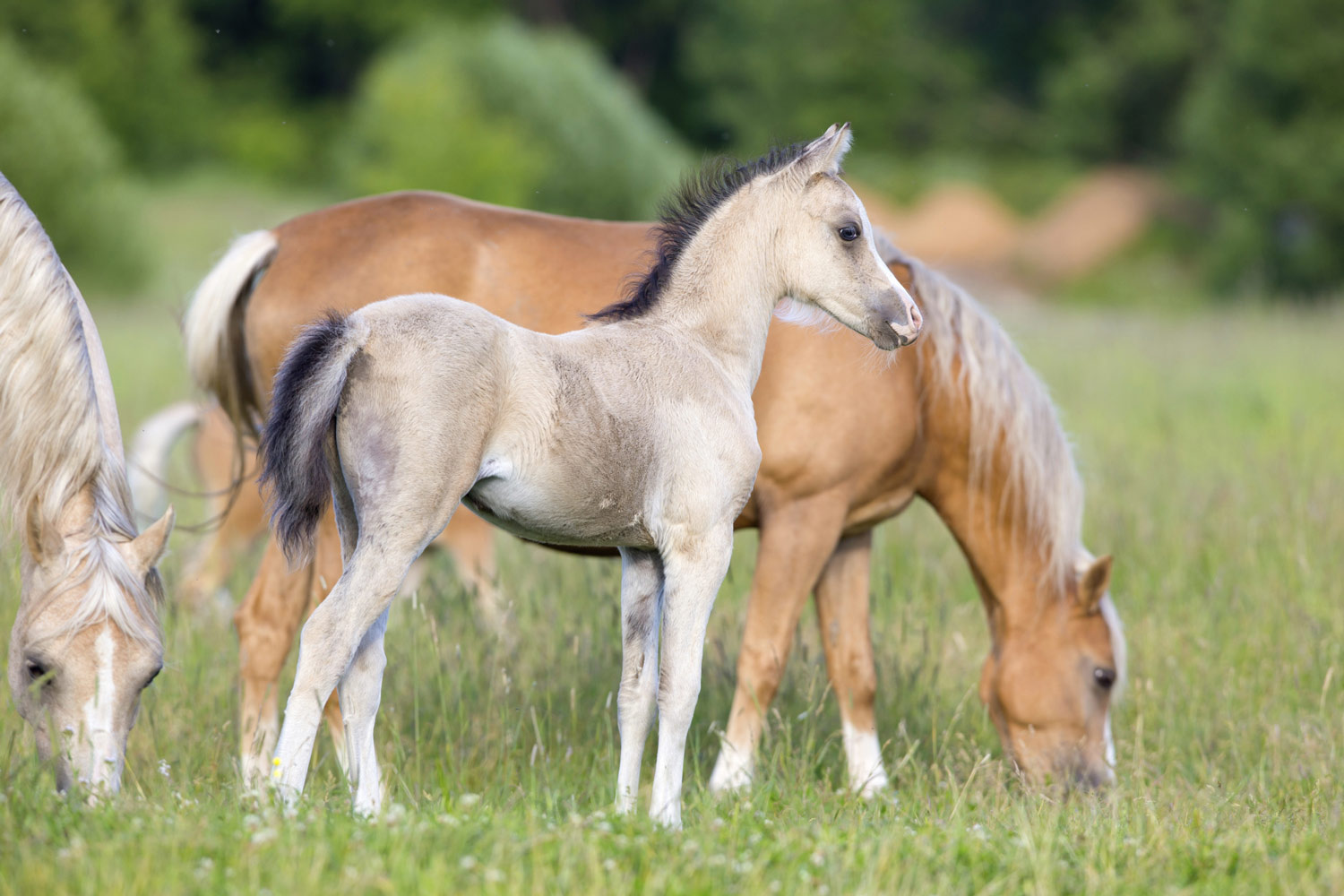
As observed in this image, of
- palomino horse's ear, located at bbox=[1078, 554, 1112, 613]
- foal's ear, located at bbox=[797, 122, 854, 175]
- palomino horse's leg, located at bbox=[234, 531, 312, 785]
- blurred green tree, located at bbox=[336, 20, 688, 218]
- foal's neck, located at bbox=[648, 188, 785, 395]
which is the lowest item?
palomino horse's leg, located at bbox=[234, 531, 312, 785]

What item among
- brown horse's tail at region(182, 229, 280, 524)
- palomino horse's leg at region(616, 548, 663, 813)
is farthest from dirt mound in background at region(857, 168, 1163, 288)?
palomino horse's leg at region(616, 548, 663, 813)

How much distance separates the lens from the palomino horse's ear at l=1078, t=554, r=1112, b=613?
4.53 meters

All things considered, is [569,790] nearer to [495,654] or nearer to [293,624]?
[495,654]

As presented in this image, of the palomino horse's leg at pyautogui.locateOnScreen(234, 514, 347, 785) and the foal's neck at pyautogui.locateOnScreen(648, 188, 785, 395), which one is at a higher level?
the foal's neck at pyautogui.locateOnScreen(648, 188, 785, 395)

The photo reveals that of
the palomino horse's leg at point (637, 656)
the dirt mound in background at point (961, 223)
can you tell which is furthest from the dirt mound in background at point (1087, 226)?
the palomino horse's leg at point (637, 656)

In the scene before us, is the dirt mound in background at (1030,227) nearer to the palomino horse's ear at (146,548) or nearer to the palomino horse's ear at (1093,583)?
the palomino horse's ear at (1093,583)

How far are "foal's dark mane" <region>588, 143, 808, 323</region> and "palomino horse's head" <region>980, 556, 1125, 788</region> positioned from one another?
2.08 meters

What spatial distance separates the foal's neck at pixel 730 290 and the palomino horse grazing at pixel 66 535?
1.49 metres

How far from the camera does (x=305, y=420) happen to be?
2.77 meters

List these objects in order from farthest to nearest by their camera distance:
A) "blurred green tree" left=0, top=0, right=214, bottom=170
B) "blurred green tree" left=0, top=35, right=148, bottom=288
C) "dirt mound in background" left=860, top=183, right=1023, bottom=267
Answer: "blurred green tree" left=0, top=0, right=214, bottom=170 < "dirt mound in background" left=860, top=183, right=1023, bottom=267 < "blurred green tree" left=0, top=35, right=148, bottom=288

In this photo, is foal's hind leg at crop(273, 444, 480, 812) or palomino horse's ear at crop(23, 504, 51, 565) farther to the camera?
palomino horse's ear at crop(23, 504, 51, 565)

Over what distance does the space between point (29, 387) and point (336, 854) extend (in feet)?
5.24

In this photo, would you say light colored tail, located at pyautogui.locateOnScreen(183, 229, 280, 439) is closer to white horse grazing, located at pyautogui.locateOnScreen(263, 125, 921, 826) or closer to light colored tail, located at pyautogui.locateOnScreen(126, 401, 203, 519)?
white horse grazing, located at pyautogui.locateOnScreen(263, 125, 921, 826)

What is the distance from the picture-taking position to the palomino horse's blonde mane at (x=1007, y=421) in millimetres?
4762
